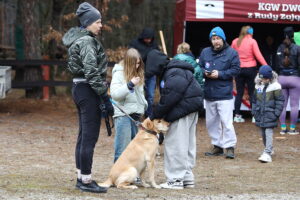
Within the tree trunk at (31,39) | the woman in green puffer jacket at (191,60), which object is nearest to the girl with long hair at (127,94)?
the woman in green puffer jacket at (191,60)

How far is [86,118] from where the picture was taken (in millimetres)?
6172

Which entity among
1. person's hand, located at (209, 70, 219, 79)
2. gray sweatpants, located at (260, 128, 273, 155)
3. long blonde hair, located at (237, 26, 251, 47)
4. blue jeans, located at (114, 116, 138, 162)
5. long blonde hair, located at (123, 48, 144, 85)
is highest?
long blonde hair, located at (237, 26, 251, 47)

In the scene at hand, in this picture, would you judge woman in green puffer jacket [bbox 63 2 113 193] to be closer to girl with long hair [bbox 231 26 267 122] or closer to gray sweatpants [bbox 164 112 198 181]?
gray sweatpants [bbox 164 112 198 181]

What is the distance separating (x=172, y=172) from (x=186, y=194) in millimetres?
386

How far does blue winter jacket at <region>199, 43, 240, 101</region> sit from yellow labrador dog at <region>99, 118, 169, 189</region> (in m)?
2.53

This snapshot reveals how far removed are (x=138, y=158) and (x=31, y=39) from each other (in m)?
10.3

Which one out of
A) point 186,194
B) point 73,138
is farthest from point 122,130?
point 73,138

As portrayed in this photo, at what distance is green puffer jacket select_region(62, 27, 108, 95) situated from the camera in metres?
6.01

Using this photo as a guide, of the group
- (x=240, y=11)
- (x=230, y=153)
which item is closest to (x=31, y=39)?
(x=240, y=11)

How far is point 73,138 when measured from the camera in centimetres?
1135

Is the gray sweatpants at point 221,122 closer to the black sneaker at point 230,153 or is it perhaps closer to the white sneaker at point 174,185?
the black sneaker at point 230,153

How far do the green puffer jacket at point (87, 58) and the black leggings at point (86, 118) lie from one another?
148 mm

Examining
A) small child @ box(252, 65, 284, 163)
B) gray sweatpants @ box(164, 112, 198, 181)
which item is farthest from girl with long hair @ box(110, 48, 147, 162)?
small child @ box(252, 65, 284, 163)

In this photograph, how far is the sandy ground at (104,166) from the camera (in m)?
6.52
